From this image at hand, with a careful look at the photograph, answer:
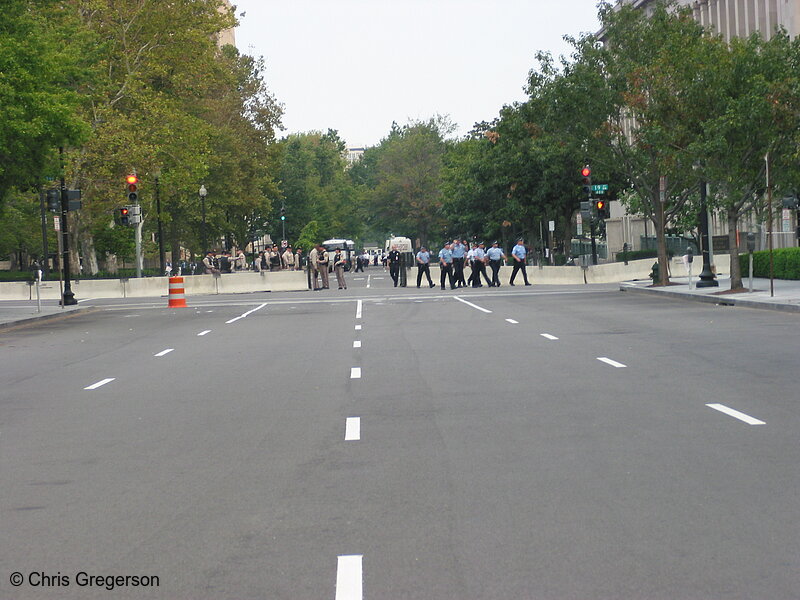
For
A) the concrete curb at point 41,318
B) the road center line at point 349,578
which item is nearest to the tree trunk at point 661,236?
the concrete curb at point 41,318

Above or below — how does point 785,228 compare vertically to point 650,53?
below

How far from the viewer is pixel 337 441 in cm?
1019

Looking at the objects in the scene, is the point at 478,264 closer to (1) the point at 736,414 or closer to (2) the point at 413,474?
(1) the point at 736,414

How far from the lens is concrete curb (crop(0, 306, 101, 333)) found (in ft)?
107

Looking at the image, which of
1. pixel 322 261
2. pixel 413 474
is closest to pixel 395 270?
pixel 322 261

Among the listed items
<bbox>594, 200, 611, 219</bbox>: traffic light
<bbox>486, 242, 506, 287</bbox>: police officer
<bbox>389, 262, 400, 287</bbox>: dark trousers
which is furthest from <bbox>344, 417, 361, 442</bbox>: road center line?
<bbox>389, 262, 400, 287</bbox>: dark trousers

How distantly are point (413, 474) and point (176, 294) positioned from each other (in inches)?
1336

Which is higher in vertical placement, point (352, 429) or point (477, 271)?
point (477, 271)

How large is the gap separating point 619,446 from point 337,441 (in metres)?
2.29

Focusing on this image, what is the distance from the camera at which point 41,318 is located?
35.9 metres

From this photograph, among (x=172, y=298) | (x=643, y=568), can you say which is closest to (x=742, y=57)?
(x=172, y=298)

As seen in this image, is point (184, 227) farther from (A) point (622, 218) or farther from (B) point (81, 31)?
(B) point (81, 31)

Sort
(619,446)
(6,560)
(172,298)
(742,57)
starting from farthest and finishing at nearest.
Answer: (172,298) < (742,57) < (619,446) < (6,560)

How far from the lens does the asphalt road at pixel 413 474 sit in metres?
5.90
